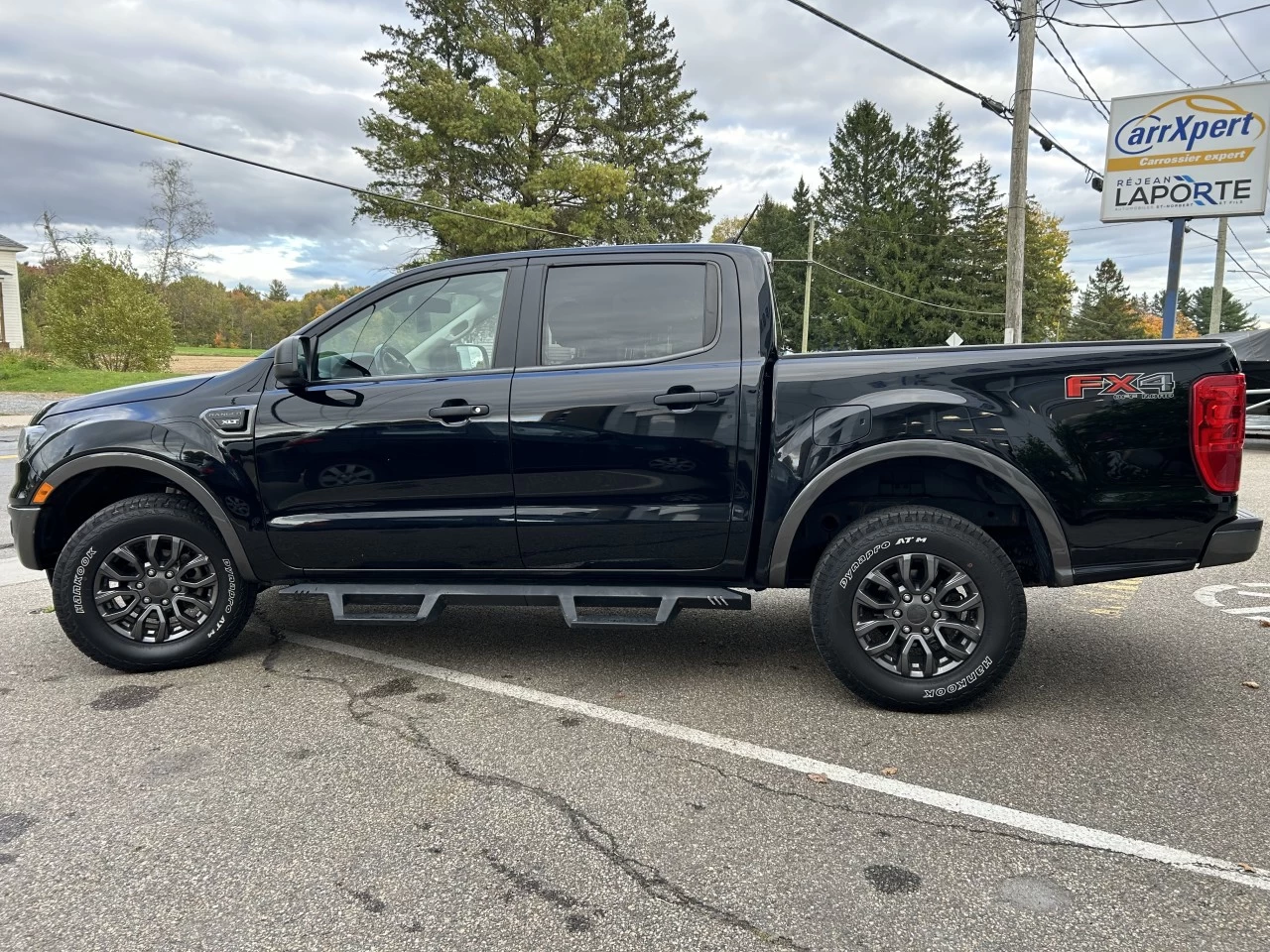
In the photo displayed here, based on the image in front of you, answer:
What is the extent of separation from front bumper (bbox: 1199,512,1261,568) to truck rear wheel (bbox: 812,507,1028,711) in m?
0.74

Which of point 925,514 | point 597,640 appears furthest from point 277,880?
point 925,514

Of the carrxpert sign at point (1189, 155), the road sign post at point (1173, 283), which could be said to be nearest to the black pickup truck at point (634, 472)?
the road sign post at point (1173, 283)

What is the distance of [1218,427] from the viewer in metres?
3.05

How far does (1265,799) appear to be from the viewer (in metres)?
2.66

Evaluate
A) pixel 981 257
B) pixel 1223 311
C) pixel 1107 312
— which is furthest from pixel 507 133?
pixel 1223 311

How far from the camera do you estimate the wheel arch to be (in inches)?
144

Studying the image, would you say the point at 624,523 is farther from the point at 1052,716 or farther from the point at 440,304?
the point at 1052,716

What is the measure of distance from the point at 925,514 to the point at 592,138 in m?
31.3

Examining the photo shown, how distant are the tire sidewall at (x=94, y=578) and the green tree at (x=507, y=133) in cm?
2535

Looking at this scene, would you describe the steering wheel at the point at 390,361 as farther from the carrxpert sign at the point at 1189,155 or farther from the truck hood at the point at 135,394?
the carrxpert sign at the point at 1189,155

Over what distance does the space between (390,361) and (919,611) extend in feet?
8.45

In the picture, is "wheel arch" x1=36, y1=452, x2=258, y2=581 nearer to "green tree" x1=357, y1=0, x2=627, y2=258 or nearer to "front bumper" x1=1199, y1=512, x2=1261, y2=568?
"front bumper" x1=1199, y1=512, x2=1261, y2=568

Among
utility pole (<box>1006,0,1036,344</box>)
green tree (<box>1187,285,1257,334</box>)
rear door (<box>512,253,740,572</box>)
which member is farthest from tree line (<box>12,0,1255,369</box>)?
green tree (<box>1187,285,1257,334</box>)

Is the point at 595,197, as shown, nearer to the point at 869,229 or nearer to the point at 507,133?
the point at 507,133
